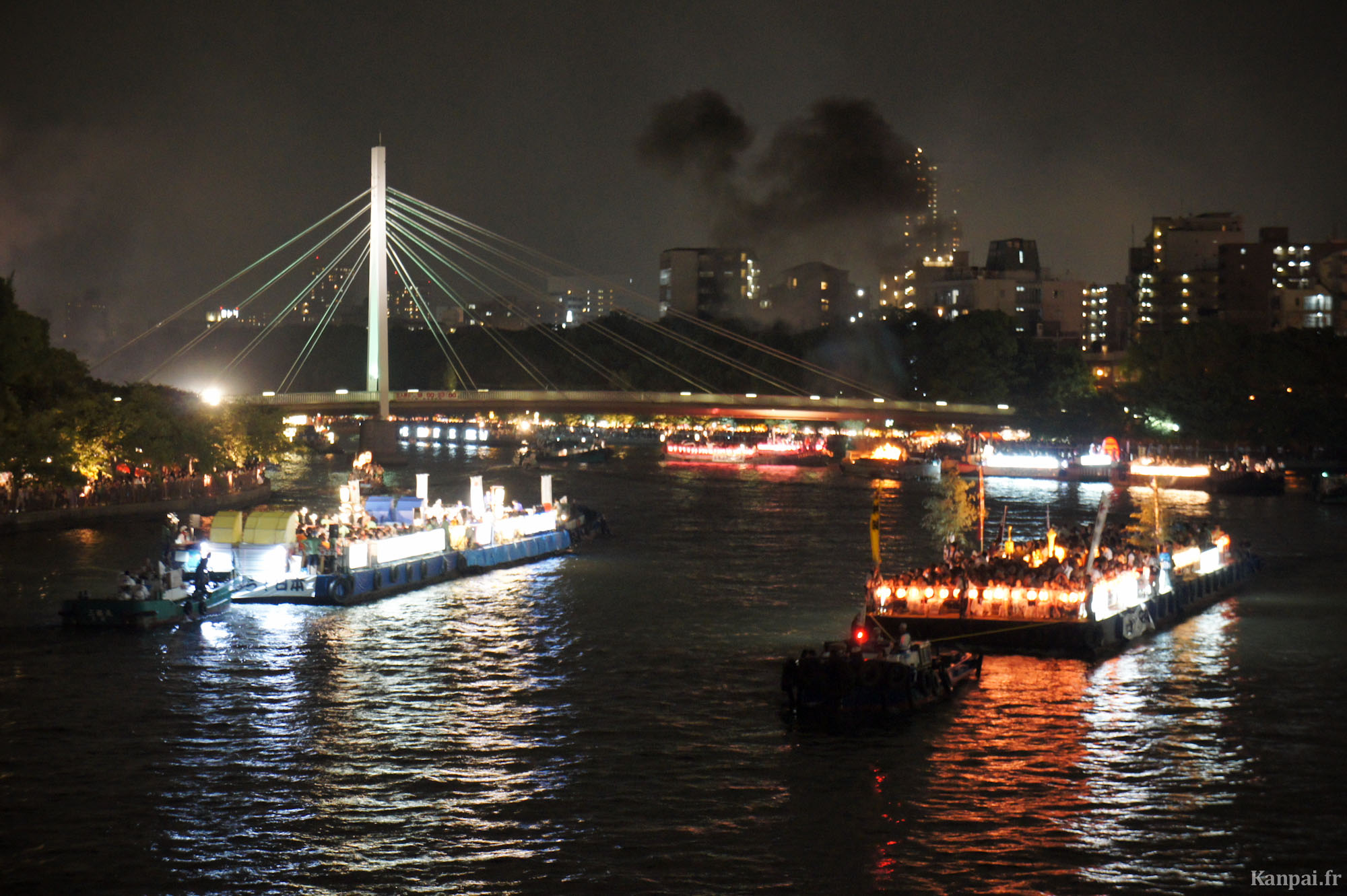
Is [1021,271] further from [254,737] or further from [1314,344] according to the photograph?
[254,737]

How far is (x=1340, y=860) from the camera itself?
54.6ft

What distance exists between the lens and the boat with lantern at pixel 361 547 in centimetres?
3381

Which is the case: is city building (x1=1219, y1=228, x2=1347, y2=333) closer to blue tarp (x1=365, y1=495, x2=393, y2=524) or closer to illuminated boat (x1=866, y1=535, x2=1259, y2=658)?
blue tarp (x1=365, y1=495, x2=393, y2=524)

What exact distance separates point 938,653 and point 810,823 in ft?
27.4

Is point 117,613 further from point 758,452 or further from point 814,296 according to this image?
point 814,296

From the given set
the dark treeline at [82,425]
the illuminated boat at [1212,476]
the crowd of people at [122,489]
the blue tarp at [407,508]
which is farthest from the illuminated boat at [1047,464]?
the blue tarp at [407,508]

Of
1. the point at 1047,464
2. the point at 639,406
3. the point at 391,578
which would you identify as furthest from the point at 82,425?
the point at 1047,464

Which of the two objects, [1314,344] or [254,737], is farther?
[1314,344]

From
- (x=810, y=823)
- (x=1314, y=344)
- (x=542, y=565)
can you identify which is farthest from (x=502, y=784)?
(x=1314, y=344)

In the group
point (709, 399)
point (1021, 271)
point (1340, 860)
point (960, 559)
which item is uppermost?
point (1021, 271)

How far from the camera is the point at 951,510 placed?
60.4 metres

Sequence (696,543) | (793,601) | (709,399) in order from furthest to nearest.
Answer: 1. (709,399)
2. (696,543)
3. (793,601)

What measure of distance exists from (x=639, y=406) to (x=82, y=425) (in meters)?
41.7

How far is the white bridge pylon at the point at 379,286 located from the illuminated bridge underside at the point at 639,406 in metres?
1.31
